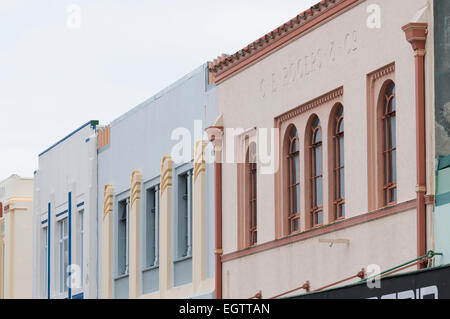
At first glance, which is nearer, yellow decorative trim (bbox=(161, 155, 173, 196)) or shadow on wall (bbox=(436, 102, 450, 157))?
shadow on wall (bbox=(436, 102, 450, 157))

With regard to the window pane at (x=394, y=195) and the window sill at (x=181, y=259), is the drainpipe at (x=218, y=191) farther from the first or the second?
the window pane at (x=394, y=195)

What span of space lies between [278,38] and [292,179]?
2.27 m

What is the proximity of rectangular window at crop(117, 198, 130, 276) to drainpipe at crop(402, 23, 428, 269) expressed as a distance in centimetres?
1291

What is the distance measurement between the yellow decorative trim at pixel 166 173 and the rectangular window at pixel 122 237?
9.55 ft

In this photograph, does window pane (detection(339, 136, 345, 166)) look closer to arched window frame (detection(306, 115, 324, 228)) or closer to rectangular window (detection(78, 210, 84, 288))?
arched window frame (detection(306, 115, 324, 228))

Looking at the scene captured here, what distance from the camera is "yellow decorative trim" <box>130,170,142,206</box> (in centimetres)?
2762

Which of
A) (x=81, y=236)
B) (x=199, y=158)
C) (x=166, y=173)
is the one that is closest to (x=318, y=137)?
(x=199, y=158)

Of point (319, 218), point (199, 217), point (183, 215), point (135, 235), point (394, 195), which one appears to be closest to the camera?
point (394, 195)

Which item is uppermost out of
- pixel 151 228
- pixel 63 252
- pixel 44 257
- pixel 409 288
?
pixel 44 257

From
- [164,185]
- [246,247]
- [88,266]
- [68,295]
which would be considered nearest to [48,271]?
[68,295]

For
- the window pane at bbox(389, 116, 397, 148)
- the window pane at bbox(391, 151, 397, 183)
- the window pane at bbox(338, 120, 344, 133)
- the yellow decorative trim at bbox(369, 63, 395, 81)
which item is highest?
the yellow decorative trim at bbox(369, 63, 395, 81)

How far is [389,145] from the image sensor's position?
60.2 feet

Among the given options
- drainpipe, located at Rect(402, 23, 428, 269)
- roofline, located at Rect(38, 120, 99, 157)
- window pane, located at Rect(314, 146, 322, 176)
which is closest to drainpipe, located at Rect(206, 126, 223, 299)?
window pane, located at Rect(314, 146, 322, 176)

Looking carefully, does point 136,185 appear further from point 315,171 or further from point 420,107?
point 420,107
